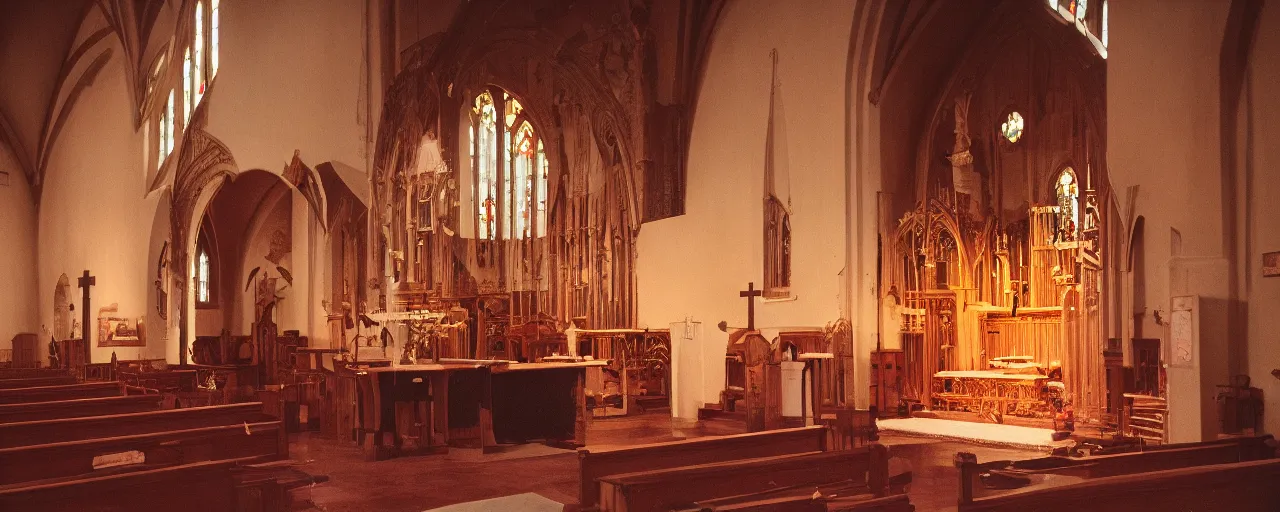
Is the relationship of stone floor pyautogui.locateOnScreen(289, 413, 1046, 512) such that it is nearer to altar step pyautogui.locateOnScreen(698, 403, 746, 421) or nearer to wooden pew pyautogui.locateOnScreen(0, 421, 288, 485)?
wooden pew pyautogui.locateOnScreen(0, 421, 288, 485)

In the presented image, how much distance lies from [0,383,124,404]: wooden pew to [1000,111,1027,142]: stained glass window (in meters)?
12.4

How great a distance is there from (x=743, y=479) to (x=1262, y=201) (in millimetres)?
6126

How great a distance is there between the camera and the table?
10859 millimetres

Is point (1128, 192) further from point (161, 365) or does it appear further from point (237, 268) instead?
point (237, 268)

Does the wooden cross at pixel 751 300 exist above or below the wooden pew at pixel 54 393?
above

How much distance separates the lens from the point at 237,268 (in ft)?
88.1

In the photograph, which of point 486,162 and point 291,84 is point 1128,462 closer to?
point 291,84

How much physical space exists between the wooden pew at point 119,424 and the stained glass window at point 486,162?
1517 cm

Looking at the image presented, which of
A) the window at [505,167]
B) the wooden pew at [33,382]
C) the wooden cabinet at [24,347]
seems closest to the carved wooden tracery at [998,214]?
the window at [505,167]

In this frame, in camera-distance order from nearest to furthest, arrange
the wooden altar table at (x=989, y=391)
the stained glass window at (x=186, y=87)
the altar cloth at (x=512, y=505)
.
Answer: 1. the altar cloth at (x=512, y=505)
2. the wooden altar table at (x=989, y=391)
3. the stained glass window at (x=186, y=87)

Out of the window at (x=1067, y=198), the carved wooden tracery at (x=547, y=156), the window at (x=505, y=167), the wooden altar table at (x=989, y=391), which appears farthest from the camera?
the window at (x=505, y=167)

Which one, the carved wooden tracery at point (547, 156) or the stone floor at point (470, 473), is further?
the carved wooden tracery at point (547, 156)

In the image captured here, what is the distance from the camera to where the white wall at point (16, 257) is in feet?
88.6

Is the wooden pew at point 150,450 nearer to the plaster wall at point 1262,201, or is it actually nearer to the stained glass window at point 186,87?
the plaster wall at point 1262,201
